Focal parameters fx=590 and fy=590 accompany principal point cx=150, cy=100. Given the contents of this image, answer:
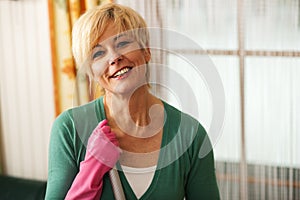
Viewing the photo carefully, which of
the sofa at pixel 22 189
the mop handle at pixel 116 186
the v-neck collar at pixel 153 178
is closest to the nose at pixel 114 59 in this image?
the v-neck collar at pixel 153 178

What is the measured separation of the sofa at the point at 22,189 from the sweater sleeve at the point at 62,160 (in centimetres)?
119

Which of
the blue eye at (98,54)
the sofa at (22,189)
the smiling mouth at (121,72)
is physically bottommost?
the sofa at (22,189)

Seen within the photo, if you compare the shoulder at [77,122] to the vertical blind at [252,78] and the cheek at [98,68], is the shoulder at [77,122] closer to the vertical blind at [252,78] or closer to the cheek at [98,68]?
the cheek at [98,68]

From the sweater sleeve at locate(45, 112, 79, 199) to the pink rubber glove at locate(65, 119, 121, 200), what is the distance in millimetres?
26

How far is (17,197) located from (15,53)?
2.19 ft

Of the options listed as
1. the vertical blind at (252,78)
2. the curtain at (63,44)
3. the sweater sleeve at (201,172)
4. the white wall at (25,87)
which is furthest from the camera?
the white wall at (25,87)

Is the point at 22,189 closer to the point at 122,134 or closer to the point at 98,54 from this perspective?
the point at 122,134

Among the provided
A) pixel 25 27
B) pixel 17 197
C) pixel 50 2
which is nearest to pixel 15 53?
pixel 25 27

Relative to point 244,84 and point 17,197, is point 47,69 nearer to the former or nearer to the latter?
point 17,197

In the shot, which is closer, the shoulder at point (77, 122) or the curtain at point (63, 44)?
the shoulder at point (77, 122)

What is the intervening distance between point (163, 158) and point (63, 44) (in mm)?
1279

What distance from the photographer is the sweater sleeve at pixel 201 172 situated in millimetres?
1425

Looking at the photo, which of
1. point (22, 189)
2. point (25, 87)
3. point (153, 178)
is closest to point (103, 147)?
point (153, 178)

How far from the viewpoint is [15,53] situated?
2742 millimetres
